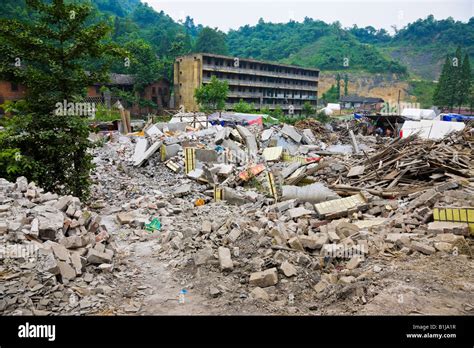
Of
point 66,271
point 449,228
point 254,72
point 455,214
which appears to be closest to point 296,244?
point 449,228

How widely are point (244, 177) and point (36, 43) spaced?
24.1 feet

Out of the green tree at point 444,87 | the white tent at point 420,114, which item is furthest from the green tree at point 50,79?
the green tree at point 444,87

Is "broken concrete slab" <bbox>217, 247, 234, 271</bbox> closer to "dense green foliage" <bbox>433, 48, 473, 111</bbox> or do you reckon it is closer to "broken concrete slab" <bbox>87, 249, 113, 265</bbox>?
"broken concrete slab" <bbox>87, 249, 113, 265</bbox>

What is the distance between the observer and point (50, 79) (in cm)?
891

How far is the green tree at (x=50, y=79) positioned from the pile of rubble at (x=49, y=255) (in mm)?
1629

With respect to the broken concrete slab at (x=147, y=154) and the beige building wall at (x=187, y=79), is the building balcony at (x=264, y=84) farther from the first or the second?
the broken concrete slab at (x=147, y=154)

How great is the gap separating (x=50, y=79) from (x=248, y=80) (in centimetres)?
4885

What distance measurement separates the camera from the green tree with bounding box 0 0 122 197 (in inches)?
339

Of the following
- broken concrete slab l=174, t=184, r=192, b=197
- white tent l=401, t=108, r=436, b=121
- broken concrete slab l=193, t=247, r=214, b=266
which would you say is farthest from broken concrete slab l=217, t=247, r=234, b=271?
white tent l=401, t=108, r=436, b=121

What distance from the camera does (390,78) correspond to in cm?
7938

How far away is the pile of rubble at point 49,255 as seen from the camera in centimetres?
504

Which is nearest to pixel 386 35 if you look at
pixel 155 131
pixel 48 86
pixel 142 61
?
pixel 142 61

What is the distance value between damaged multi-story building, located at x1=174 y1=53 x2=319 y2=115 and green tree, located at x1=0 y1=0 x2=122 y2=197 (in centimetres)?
3377
